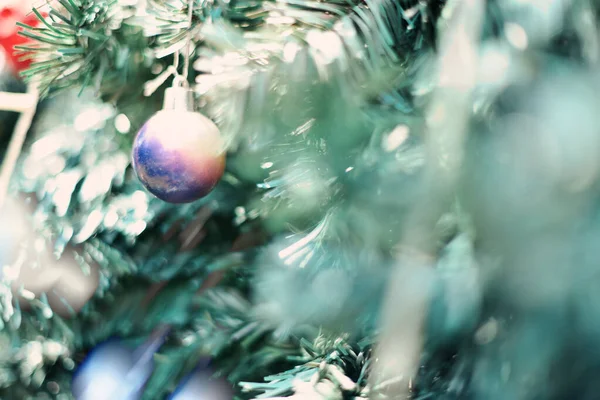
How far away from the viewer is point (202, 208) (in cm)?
43

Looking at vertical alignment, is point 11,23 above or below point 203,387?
above

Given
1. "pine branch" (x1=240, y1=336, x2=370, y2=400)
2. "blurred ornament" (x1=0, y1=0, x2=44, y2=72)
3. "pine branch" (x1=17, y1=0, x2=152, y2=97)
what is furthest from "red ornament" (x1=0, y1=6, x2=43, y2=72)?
"pine branch" (x1=240, y1=336, x2=370, y2=400)

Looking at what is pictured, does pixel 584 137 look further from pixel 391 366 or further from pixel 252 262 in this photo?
pixel 252 262

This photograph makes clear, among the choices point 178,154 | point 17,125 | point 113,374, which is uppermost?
point 178,154

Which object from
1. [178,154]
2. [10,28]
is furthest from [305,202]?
[10,28]

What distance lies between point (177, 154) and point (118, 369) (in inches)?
9.7

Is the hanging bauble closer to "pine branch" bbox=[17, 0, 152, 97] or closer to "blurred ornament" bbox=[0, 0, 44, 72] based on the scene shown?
"pine branch" bbox=[17, 0, 152, 97]

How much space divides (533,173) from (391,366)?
133mm

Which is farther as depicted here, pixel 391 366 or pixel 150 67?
pixel 150 67

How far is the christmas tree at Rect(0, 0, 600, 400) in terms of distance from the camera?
0.19m

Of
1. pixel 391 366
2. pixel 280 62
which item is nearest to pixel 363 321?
pixel 391 366

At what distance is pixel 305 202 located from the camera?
1.11ft

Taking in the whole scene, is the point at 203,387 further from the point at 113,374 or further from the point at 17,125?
the point at 17,125

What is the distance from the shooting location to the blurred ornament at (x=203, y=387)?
431 mm
